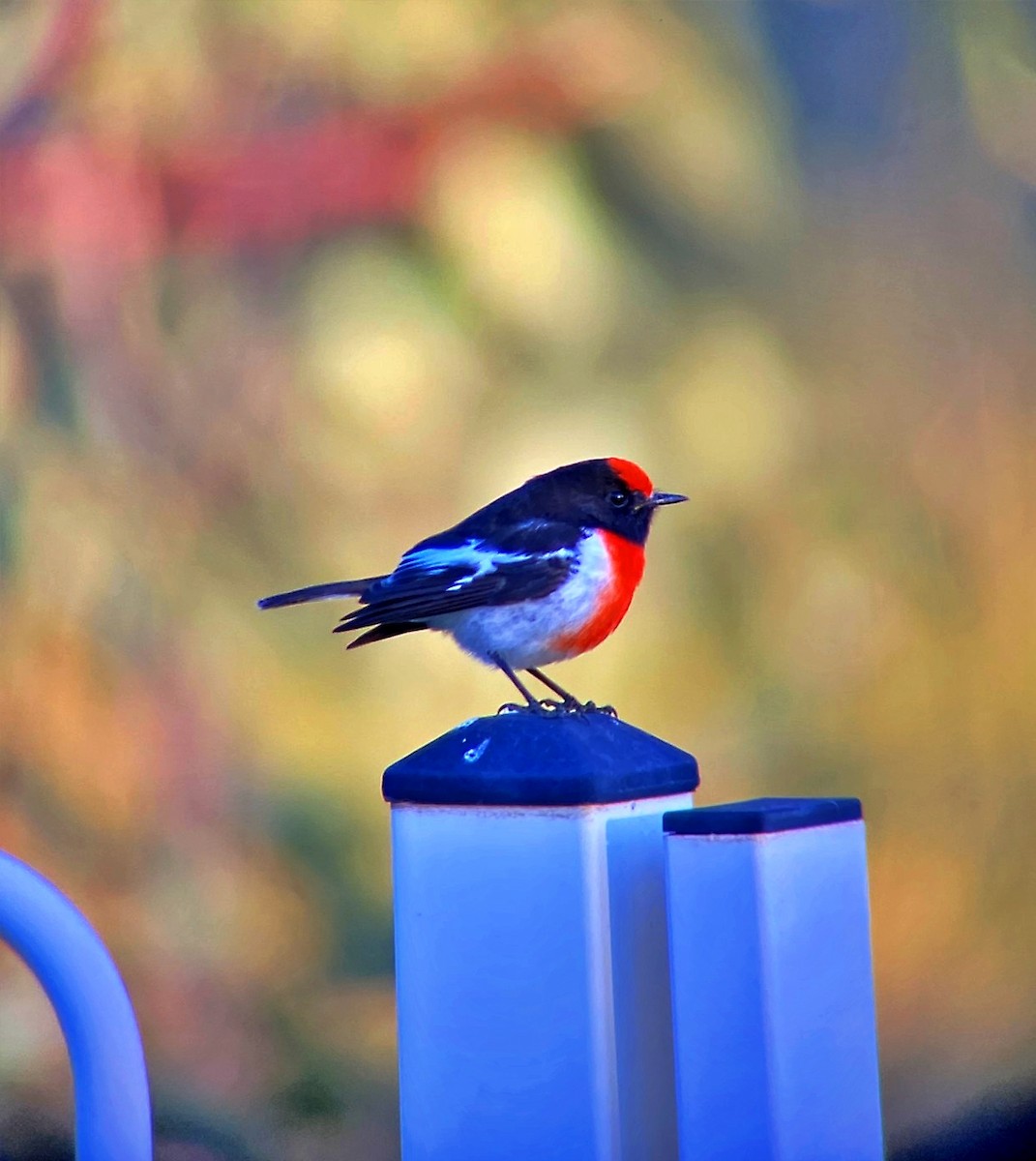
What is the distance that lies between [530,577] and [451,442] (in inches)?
80.8

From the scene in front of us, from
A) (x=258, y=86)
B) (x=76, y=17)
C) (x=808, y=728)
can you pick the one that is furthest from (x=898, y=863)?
(x=76, y=17)

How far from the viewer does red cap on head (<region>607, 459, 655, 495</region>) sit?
9.11 ft

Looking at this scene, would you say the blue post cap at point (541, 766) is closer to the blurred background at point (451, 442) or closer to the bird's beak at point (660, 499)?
the bird's beak at point (660, 499)

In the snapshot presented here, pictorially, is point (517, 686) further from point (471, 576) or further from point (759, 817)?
point (759, 817)

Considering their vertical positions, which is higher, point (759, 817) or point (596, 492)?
point (596, 492)

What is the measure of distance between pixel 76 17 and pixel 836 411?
2.62m

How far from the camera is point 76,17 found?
4.73 m

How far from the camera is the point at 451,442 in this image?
468cm

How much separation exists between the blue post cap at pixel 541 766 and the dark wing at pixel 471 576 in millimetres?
943

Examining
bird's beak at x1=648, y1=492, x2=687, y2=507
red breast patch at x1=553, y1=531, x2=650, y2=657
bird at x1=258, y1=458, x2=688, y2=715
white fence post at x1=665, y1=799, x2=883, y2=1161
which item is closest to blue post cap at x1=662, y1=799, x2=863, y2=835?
white fence post at x1=665, y1=799, x2=883, y2=1161

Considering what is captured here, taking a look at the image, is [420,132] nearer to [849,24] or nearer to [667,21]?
[667,21]

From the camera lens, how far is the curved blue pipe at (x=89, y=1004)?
144cm

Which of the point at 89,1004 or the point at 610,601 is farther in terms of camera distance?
the point at 610,601

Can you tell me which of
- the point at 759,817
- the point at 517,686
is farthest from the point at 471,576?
the point at 759,817
